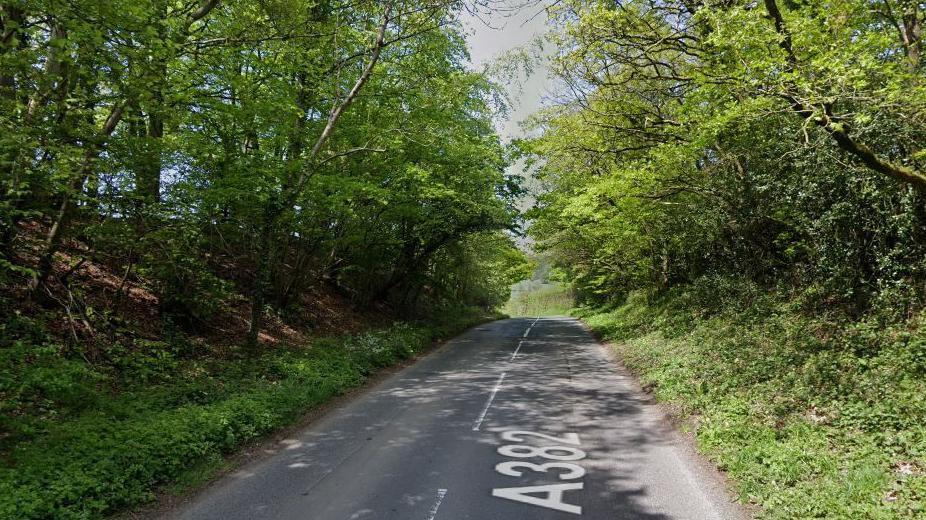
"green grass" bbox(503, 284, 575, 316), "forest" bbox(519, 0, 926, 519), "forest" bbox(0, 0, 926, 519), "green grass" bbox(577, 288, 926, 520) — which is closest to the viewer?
"green grass" bbox(577, 288, 926, 520)

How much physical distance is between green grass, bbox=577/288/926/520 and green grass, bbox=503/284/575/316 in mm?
45535

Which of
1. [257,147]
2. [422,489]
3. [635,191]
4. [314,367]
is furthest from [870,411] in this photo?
[257,147]

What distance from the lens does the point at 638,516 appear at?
5230 millimetres

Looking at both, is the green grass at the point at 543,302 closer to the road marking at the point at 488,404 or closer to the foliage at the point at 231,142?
the foliage at the point at 231,142

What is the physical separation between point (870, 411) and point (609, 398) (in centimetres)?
484

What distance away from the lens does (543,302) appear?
66562 millimetres

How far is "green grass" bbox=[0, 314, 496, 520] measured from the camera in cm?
516

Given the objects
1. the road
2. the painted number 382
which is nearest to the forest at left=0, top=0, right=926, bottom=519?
the road

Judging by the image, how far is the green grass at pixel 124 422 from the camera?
516 cm

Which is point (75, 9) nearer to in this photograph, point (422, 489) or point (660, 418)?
point (422, 489)

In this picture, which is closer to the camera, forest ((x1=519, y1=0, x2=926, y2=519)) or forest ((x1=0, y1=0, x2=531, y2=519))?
forest ((x1=519, y1=0, x2=926, y2=519))

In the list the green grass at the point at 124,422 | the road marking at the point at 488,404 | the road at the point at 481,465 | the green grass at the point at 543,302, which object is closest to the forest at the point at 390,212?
Result: the green grass at the point at 124,422

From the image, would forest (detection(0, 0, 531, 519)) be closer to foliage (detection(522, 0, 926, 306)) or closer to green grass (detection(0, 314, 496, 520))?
green grass (detection(0, 314, 496, 520))

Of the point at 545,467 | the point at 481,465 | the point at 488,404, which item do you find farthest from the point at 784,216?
the point at 481,465
